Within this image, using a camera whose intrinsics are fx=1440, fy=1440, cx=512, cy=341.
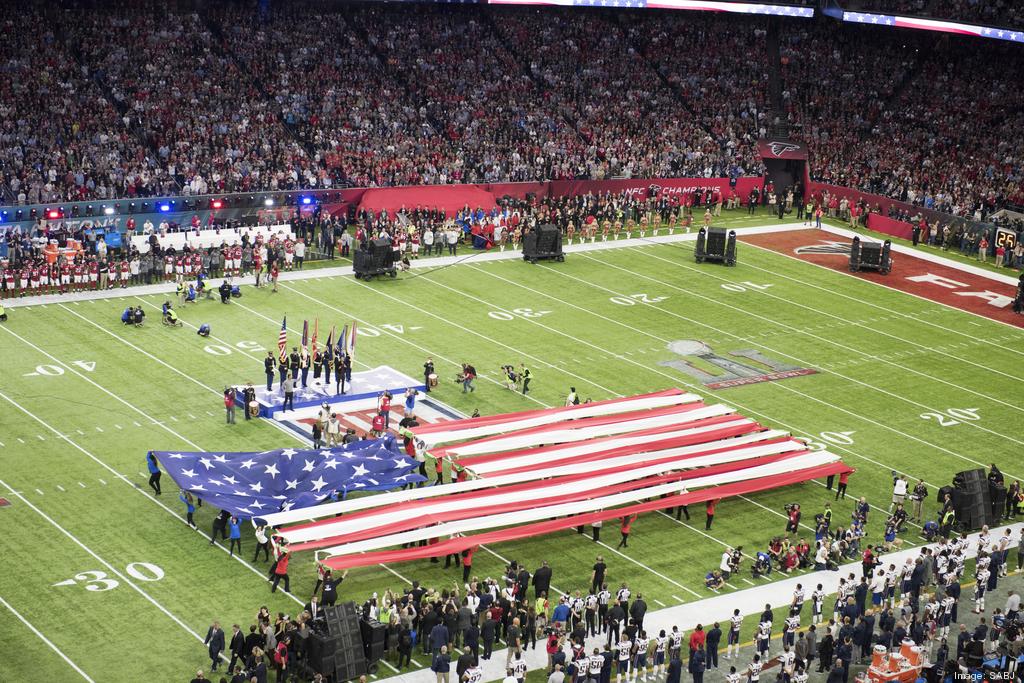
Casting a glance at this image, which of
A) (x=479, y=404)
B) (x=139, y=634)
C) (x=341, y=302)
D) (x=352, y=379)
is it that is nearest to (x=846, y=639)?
(x=139, y=634)

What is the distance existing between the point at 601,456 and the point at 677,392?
5584mm

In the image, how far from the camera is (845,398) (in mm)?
43844

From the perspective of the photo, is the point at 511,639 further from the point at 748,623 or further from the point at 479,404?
the point at 479,404

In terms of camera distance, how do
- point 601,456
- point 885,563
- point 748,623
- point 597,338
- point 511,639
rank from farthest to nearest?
1. point 597,338
2. point 601,456
3. point 885,563
4. point 748,623
5. point 511,639

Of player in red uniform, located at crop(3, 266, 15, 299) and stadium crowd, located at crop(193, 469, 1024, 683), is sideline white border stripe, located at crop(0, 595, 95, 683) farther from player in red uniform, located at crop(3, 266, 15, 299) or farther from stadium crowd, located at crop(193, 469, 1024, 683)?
player in red uniform, located at crop(3, 266, 15, 299)

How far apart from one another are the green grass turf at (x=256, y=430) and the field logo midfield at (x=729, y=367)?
46 cm

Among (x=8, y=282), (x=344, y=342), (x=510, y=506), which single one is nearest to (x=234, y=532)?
(x=510, y=506)

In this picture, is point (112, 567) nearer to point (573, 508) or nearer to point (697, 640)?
point (573, 508)

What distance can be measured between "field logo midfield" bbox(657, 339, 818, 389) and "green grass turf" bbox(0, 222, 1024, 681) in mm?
458

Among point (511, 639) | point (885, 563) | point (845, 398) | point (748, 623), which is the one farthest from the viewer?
point (845, 398)

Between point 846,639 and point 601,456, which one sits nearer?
point 846,639

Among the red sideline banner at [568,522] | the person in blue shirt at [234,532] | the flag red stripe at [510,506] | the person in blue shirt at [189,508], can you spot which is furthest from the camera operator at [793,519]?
the person in blue shirt at [189,508]

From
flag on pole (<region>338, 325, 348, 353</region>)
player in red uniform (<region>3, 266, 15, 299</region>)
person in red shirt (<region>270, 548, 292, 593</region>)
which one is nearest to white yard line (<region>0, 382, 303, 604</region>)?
person in red shirt (<region>270, 548, 292, 593</region>)

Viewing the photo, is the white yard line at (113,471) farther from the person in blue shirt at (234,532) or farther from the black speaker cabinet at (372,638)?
the black speaker cabinet at (372,638)
